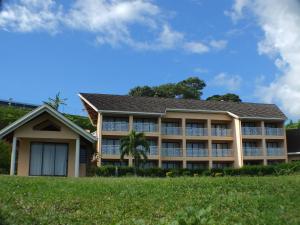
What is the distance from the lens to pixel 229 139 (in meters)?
49.3

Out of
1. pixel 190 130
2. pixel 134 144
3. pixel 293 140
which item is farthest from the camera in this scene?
pixel 293 140

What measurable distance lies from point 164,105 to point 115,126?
6.50 metres

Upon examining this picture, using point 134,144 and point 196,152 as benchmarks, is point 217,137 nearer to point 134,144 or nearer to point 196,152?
point 196,152

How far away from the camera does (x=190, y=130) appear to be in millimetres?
47781

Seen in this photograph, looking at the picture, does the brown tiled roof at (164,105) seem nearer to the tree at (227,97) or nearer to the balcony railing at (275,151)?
the balcony railing at (275,151)

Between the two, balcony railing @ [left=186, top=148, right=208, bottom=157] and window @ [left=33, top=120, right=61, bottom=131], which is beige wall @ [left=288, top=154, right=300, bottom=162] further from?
window @ [left=33, top=120, right=61, bottom=131]

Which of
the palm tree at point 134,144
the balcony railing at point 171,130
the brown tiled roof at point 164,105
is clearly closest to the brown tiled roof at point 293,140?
the brown tiled roof at point 164,105

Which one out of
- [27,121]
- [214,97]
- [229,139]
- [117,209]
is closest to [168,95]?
[214,97]

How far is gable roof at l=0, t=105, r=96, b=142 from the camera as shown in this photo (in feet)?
87.4

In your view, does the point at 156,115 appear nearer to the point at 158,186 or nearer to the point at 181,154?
the point at 181,154

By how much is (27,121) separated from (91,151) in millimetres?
5935

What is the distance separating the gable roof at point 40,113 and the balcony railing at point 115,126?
15116 mm

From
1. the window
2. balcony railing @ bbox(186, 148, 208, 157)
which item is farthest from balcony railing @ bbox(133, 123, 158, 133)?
the window

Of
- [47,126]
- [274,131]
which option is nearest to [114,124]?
[47,126]
